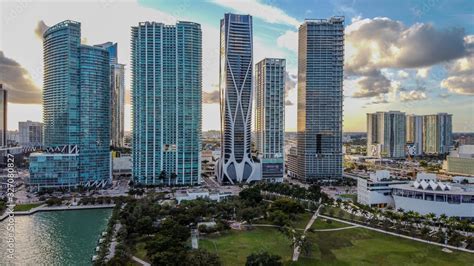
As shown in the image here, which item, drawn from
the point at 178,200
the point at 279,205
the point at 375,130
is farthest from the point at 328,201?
the point at 375,130

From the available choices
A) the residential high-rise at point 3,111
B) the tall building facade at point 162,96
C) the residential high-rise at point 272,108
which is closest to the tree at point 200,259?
the tall building facade at point 162,96

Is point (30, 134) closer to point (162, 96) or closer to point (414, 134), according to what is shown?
point (162, 96)

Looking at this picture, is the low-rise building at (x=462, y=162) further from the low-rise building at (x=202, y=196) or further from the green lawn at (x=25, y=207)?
the green lawn at (x=25, y=207)

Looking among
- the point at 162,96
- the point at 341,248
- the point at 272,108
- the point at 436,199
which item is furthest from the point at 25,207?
the point at 436,199

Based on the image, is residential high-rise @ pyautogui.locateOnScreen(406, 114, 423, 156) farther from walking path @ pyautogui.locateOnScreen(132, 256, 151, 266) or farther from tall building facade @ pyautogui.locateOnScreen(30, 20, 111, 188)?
walking path @ pyautogui.locateOnScreen(132, 256, 151, 266)

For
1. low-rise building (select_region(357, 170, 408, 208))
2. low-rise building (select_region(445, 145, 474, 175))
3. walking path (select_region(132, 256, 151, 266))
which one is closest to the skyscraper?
low-rise building (select_region(357, 170, 408, 208))

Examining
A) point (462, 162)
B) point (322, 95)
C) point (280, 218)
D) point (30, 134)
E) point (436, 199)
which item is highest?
point (322, 95)
